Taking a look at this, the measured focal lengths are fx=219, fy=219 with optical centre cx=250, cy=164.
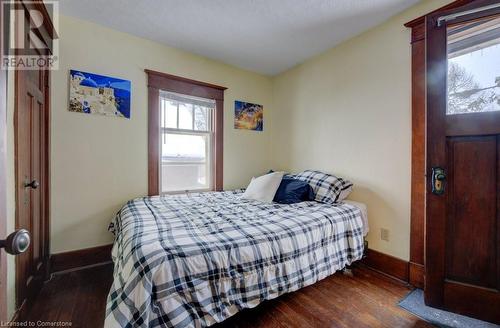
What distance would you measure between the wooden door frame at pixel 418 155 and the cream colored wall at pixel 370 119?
6 centimetres

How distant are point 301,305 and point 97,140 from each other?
243cm

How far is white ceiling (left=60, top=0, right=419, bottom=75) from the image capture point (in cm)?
194

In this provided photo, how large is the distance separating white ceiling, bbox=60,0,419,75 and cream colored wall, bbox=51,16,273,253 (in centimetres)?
16

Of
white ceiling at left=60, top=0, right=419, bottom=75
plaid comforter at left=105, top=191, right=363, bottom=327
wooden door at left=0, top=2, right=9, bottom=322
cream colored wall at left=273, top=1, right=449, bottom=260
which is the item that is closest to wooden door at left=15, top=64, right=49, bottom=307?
plaid comforter at left=105, top=191, right=363, bottom=327

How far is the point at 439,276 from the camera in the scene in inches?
62.4

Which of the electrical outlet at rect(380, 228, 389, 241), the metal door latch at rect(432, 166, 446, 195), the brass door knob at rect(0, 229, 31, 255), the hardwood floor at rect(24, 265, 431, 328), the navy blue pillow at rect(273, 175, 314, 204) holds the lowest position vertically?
the hardwood floor at rect(24, 265, 431, 328)

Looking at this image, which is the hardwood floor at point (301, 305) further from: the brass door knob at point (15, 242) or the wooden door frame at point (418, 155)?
the brass door knob at point (15, 242)

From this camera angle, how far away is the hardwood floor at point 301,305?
146 cm

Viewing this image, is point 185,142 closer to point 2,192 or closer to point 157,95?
point 157,95

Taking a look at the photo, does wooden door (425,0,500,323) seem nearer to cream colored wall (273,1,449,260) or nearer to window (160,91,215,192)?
cream colored wall (273,1,449,260)

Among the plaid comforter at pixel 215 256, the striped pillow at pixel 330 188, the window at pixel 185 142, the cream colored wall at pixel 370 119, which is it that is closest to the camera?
the plaid comforter at pixel 215 256

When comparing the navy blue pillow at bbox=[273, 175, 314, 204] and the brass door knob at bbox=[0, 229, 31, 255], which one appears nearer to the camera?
the brass door knob at bbox=[0, 229, 31, 255]

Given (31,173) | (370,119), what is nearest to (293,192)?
(370,119)

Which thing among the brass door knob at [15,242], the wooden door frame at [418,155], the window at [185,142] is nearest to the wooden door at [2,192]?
the brass door knob at [15,242]
